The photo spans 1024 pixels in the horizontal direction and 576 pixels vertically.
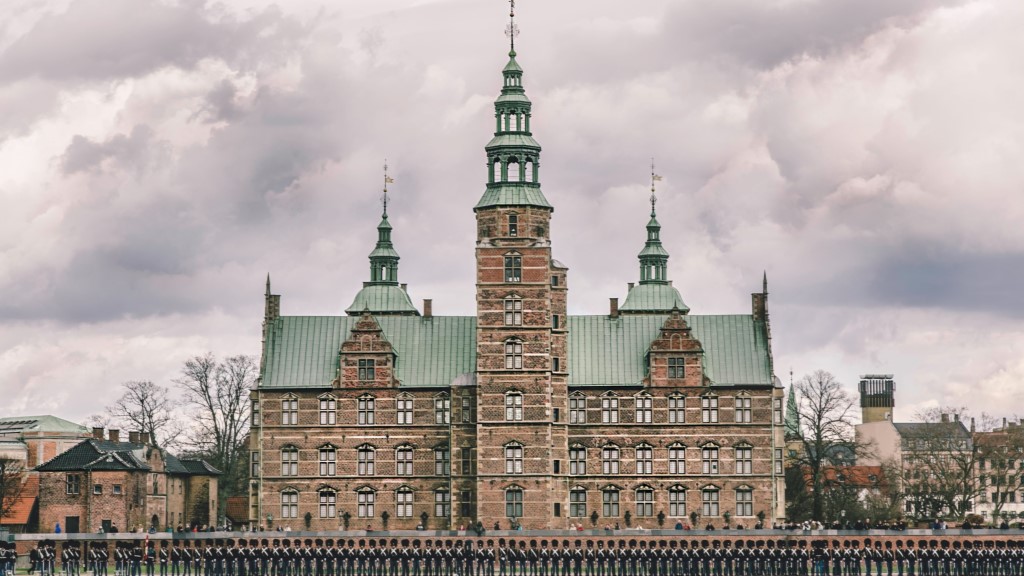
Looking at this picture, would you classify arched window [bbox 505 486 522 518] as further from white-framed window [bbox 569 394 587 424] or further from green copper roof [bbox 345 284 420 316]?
green copper roof [bbox 345 284 420 316]

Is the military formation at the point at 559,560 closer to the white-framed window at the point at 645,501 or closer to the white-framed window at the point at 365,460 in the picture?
the white-framed window at the point at 645,501

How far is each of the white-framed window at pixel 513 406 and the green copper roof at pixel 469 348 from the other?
11.2 ft

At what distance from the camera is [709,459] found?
105750 mm

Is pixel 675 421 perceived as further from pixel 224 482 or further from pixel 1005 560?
pixel 224 482

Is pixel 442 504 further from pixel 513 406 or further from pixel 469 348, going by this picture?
pixel 469 348

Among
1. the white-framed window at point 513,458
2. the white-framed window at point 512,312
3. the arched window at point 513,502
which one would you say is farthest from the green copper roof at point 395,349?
the arched window at point 513,502

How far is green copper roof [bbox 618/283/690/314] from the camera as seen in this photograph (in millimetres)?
126188

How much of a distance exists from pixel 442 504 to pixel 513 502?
4828mm

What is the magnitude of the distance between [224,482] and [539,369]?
2813 cm

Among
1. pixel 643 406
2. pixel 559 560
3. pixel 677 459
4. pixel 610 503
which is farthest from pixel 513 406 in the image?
pixel 559 560

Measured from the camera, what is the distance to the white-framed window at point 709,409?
106m

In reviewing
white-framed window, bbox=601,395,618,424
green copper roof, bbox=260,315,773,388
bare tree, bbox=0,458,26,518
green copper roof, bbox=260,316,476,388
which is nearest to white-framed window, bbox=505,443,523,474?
green copper roof, bbox=260,315,773,388

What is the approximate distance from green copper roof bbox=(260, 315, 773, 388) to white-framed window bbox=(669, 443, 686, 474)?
440cm

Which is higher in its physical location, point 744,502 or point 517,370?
point 517,370
